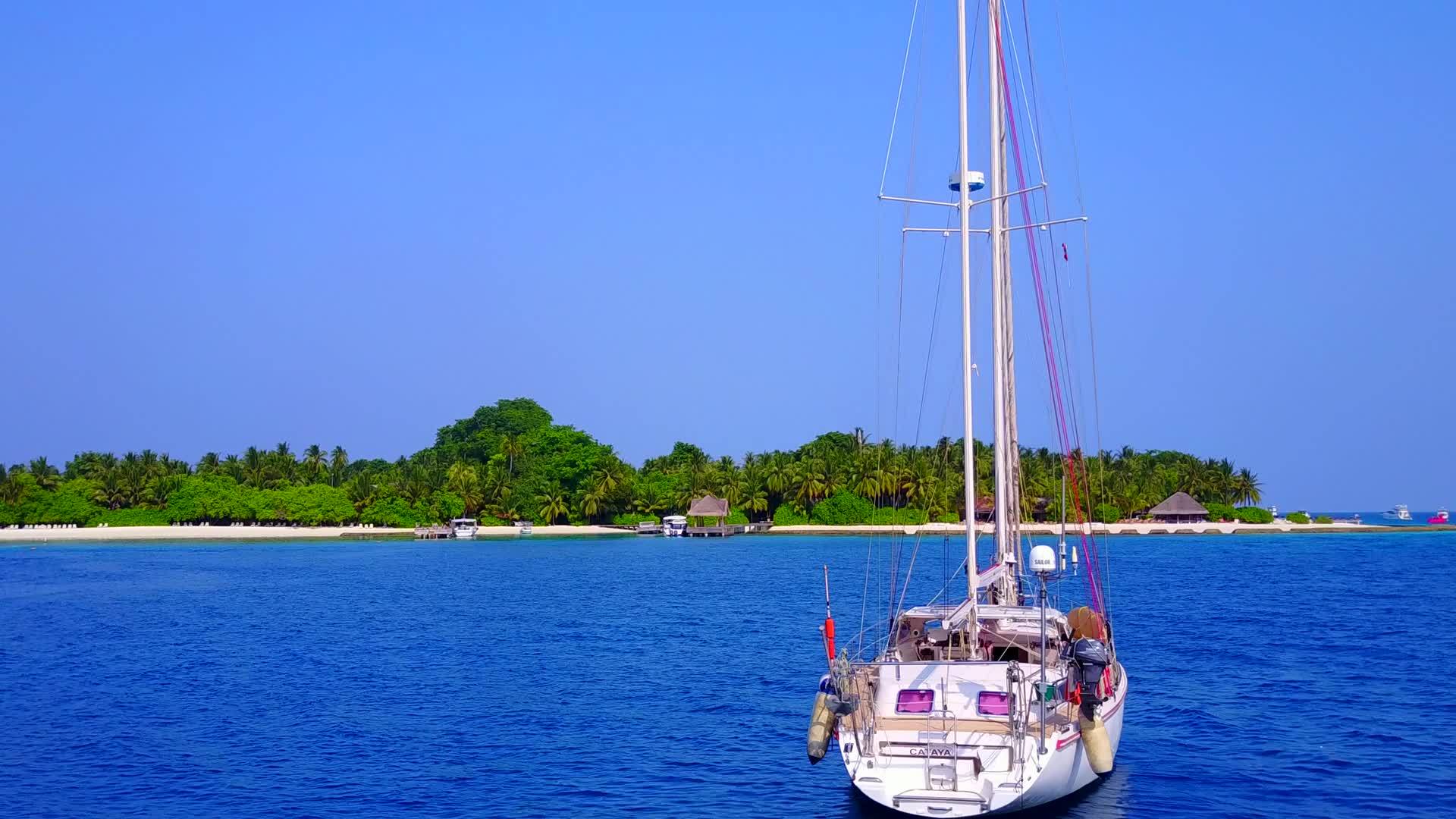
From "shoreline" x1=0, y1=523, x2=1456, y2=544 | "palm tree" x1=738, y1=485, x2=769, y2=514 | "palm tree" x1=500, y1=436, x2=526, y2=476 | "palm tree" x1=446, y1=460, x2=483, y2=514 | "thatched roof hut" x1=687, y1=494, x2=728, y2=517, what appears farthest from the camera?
"palm tree" x1=500, y1=436, x2=526, y2=476

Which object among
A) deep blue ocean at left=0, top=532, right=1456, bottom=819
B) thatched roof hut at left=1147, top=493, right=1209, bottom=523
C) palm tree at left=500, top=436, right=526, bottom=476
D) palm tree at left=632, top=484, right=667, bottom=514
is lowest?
deep blue ocean at left=0, top=532, right=1456, bottom=819

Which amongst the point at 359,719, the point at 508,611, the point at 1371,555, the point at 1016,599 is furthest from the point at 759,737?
the point at 1371,555

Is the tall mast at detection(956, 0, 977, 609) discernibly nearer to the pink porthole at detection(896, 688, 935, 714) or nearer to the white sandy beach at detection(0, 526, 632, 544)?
the pink porthole at detection(896, 688, 935, 714)

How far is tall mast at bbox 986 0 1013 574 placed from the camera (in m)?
24.8

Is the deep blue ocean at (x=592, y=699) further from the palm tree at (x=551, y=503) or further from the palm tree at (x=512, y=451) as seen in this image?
the palm tree at (x=512, y=451)

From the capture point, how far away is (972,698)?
67.2ft

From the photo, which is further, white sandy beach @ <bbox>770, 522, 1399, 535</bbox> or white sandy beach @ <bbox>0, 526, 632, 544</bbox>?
white sandy beach @ <bbox>770, 522, 1399, 535</bbox>

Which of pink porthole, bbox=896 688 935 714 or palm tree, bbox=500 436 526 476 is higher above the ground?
palm tree, bbox=500 436 526 476

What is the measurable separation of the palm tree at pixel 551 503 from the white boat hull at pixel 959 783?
411ft

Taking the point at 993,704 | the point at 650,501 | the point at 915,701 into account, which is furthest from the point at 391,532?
the point at 993,704

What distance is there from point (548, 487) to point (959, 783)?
4978 inches

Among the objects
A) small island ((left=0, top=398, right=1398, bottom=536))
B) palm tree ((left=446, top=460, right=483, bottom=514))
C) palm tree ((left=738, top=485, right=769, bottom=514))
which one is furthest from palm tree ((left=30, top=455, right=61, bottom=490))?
palm tree ((left=738, top=485, right=769, bottom=514))

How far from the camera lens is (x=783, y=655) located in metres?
41.1

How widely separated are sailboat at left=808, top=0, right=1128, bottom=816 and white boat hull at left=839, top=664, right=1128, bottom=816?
17mm
